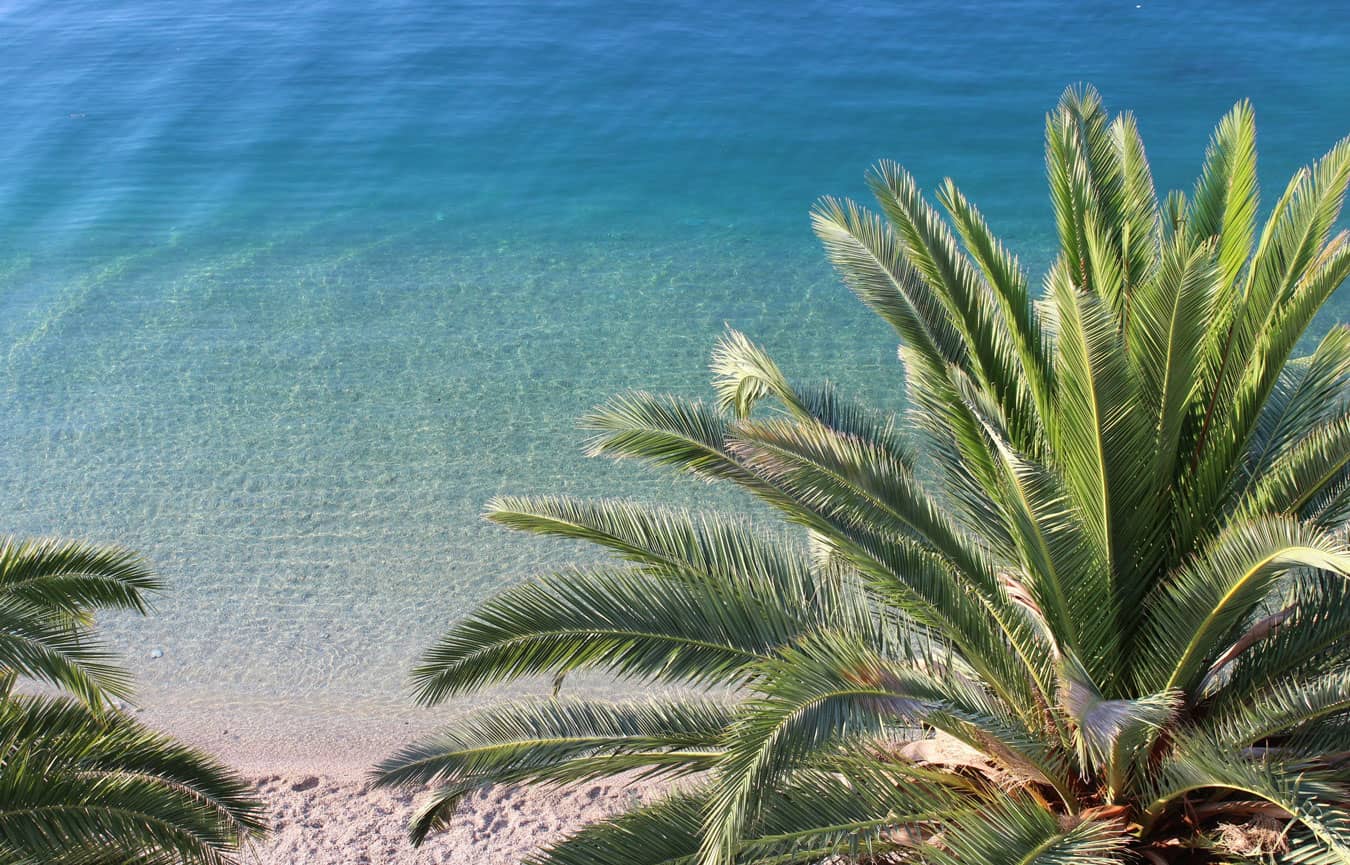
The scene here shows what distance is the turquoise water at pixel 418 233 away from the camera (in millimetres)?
9062

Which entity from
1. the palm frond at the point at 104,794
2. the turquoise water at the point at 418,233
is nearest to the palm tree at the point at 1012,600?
the palm frond at the point at 104,794

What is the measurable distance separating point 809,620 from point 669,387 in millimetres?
6657

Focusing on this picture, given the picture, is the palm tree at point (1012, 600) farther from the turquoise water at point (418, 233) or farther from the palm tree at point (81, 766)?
the turquoise water at point (418, 233)

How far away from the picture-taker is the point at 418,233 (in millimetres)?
14438

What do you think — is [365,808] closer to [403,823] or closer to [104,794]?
[403,823]

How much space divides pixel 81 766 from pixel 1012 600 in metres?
3.39

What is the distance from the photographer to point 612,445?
4.83 metres

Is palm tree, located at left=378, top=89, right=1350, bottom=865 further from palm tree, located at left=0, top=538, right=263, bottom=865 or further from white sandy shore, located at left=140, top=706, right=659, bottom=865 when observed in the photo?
white sandy shore, located at left=140, top=706, right=659, bottom=865

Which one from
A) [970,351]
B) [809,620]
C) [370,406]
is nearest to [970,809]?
[809,620]

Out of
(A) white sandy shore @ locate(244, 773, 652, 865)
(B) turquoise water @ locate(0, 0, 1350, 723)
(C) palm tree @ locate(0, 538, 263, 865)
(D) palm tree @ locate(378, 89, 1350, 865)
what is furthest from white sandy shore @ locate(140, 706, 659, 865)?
(C) palm tree @ locate(0, 538, 263, 865)

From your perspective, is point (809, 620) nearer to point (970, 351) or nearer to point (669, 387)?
point (970, 351)

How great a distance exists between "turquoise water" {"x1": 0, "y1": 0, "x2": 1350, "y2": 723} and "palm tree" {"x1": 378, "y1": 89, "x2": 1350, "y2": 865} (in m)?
3.45

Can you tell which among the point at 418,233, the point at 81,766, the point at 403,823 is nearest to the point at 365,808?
the point at 403,823

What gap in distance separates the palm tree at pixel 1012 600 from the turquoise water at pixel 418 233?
3.45m
